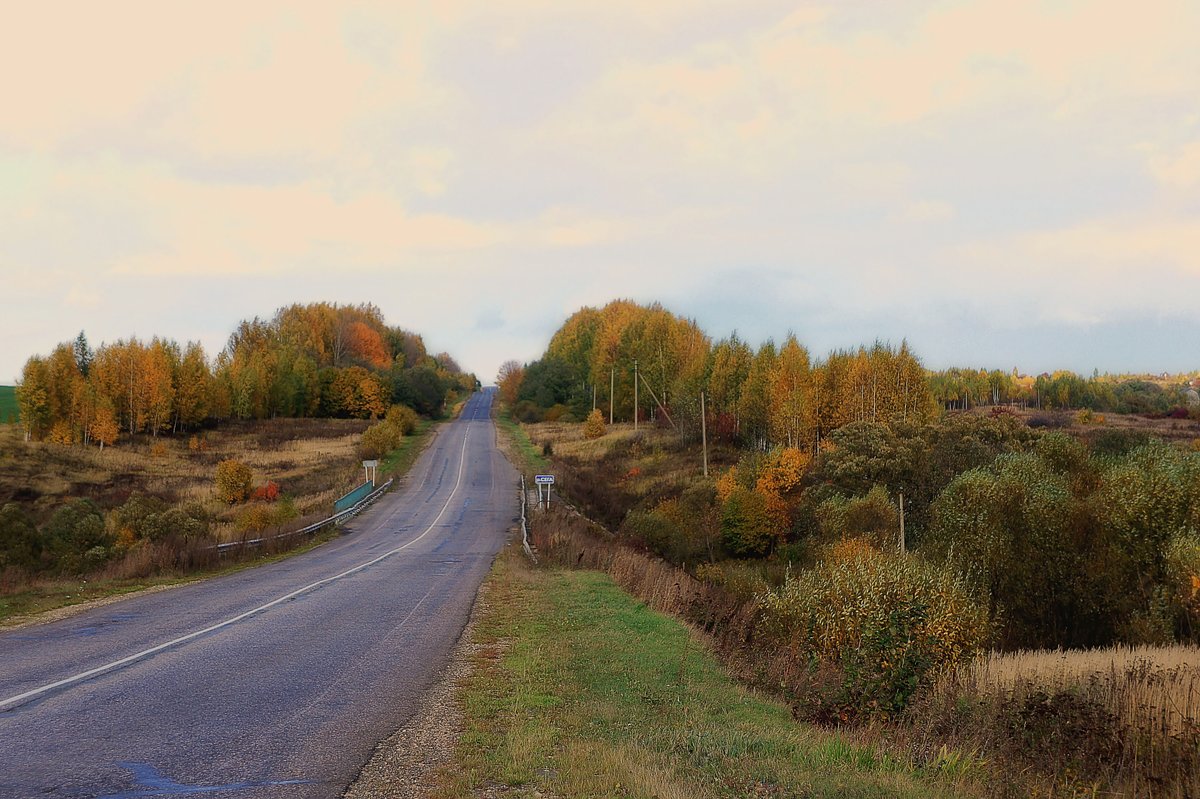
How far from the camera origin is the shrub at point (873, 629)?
34.6ft

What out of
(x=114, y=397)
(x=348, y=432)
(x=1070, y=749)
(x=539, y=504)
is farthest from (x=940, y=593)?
(x=114, y=397)

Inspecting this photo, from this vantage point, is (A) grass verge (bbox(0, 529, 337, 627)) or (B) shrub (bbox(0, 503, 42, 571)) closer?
(A) grass verge (bbox(0, 529, 337, 627))

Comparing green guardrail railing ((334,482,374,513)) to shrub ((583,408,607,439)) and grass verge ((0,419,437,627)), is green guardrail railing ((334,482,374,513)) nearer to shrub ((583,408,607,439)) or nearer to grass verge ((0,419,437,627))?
grass verge ((0,419,437,627))

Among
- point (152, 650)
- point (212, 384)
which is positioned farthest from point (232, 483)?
point (212, 384)

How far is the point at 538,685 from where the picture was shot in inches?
396

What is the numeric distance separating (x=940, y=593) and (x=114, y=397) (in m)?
97.7

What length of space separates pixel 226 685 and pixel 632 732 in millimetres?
4926

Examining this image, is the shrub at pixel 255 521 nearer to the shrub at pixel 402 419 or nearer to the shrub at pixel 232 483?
the shrub at pixel 232 483

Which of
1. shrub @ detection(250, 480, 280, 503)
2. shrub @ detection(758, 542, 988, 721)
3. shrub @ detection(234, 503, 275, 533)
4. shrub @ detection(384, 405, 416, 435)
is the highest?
shrub @ detection(384, 405, 416, 435)

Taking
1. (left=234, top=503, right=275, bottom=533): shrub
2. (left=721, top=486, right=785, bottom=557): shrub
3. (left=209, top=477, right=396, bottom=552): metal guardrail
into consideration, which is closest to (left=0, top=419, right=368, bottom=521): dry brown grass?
(left=209, top=477, right=396, bottom=552): metal guardrail

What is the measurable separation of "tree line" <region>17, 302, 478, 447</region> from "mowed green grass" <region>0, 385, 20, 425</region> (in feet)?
27.9

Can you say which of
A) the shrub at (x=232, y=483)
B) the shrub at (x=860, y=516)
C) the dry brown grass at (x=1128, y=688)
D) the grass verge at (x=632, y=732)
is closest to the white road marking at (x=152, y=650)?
the grass verge at (x=632, y=732)

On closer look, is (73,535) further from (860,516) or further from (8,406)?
(8,406)

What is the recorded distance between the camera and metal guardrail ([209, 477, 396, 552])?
2544 centimetres
